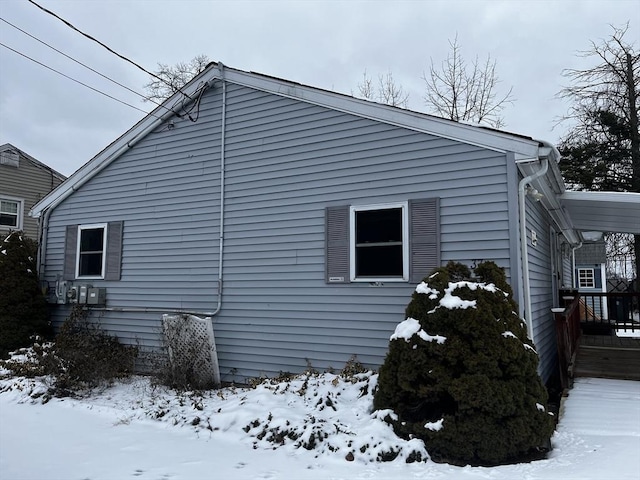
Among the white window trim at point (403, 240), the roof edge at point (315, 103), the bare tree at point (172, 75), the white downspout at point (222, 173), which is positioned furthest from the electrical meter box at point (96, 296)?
the bare tree at point (172, 75)

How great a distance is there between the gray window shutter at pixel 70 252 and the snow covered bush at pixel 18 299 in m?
0.62

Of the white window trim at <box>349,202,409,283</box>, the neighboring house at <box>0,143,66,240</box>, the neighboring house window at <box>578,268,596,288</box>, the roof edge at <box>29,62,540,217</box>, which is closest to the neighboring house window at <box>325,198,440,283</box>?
the white window trim at <box>349,202,409,283</box>

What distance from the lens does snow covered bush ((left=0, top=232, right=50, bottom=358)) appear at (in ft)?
28.0

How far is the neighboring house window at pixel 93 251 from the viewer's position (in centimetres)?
886

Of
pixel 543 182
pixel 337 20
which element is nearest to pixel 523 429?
pixel 543 182

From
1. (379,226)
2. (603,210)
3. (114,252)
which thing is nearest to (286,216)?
(379,226)

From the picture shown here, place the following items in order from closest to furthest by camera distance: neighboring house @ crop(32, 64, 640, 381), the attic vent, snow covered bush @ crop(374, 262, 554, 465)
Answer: snow covered bush @ crop(374, 262, 554, 465) < neighboring house @ crop(32, 64, 640, 381) < the attic vent

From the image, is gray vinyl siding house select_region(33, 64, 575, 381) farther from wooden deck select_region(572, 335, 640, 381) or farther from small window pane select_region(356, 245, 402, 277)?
wooden deck select_region(572, 335, 640, 381)

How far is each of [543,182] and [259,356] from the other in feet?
16.3

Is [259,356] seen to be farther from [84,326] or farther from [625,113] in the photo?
[625,113]

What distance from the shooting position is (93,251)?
931cm

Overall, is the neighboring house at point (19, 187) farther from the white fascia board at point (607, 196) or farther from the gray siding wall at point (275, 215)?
the white fascia board at point (607, 196)

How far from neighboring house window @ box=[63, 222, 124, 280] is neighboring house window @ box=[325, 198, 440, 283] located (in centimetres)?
464

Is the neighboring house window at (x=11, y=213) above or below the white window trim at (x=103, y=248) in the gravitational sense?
above
